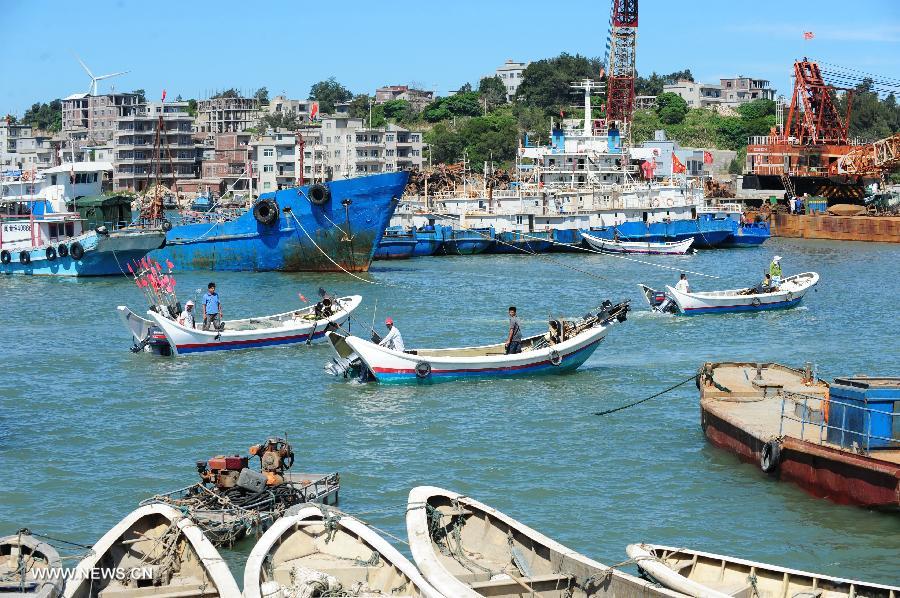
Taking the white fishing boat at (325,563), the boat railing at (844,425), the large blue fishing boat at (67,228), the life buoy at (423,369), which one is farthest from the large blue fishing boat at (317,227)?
the white fishing boat at (325,563)

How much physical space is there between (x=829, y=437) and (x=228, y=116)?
142912 mm

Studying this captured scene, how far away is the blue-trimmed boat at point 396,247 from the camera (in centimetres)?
6644

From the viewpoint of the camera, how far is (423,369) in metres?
27.0

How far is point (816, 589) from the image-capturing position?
43.8 feet

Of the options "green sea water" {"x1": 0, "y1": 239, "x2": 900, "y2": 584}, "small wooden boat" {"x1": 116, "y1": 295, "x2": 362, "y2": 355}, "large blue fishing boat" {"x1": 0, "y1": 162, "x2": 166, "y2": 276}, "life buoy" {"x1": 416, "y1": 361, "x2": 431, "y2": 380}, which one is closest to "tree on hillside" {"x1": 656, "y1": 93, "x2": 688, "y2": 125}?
"large blue fishing boat" {"x1": 0, "y1": 162, "x2": 166, "y2": 276}

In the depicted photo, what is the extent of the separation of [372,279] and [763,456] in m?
35.5

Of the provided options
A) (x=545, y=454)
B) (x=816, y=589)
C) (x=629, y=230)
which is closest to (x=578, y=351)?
(x=545, y=454)

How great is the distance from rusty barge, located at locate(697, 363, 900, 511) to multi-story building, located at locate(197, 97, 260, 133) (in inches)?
5402

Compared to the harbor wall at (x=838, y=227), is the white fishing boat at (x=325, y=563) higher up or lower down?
lower down

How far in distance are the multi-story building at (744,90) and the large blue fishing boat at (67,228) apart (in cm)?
12602

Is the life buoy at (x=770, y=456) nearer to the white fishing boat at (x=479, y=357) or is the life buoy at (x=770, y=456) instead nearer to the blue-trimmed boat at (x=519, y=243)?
the white fishing boat at (x=479, y=357)

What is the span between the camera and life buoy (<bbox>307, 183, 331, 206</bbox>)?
177ft

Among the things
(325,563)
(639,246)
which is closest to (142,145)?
(639,246)

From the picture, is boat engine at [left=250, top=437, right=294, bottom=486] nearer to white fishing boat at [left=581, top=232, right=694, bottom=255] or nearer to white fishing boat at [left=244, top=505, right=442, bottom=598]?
white fishing boat at [left=244, top=505, right=442, bottom=598]
